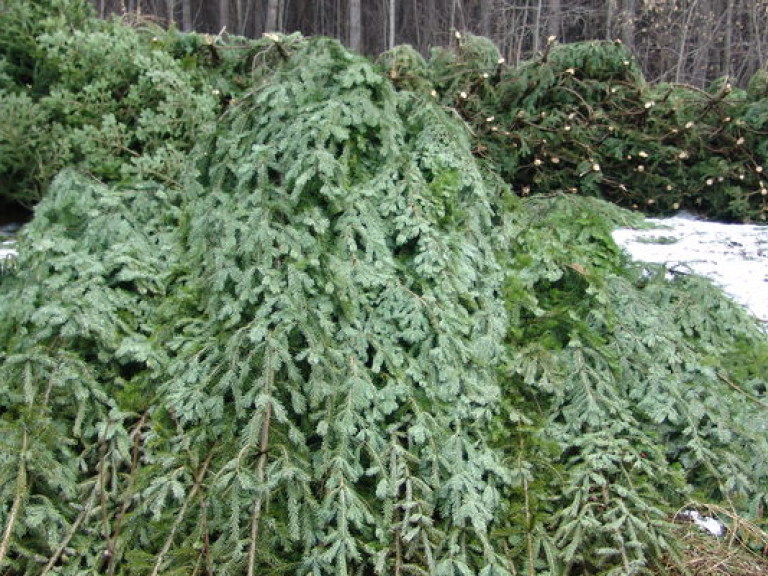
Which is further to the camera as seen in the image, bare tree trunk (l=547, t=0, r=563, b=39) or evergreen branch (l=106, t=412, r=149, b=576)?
bare tree trunk (l=547, t=0, r=563, b=39)

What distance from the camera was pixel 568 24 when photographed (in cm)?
2116

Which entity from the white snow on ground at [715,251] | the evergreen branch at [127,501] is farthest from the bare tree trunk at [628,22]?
the evergreen branch at [127,501]

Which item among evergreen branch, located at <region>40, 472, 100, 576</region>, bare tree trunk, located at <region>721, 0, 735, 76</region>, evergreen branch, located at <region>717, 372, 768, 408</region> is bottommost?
evergreen branch, located at <region>40, 472, 100, 576</region>

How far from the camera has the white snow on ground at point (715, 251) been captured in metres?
4.44

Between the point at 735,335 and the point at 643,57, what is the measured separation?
18594 millimetres

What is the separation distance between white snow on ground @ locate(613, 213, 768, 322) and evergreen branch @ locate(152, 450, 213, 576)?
9.89ft

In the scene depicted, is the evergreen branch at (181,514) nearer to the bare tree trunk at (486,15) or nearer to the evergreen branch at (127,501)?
the evergreen branch at (127,501)

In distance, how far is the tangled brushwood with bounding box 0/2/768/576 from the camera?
7.31 feet

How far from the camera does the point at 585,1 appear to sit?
21328 mm

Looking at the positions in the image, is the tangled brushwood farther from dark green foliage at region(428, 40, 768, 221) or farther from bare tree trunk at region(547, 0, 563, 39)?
bare tree trunk at region(547, 0, 563, 39)

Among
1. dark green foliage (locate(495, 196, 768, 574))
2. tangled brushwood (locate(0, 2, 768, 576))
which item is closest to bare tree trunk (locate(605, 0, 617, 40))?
dark green foliage (locate(495, 196, 768, 574))

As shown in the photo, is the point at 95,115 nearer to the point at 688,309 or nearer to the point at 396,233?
the point at 396,233

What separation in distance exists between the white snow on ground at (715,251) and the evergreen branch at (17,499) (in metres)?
3.53

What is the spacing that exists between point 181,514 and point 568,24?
22.3m
